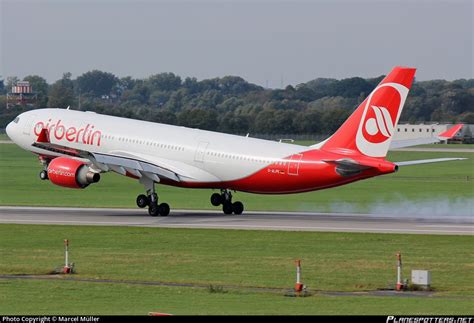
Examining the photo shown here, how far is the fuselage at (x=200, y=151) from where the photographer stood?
2408 inches

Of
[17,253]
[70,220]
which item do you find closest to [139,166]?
[70,220]

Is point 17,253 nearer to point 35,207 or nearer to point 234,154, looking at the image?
point 234,154

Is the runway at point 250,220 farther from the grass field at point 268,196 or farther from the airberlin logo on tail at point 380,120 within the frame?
the grass field at point 268,196

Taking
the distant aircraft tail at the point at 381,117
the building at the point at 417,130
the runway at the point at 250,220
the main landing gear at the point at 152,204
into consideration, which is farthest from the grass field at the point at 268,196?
the building at the point at 417,130

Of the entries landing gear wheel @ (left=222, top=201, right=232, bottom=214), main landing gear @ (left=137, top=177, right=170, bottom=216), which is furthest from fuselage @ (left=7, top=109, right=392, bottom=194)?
landing gear wheel @ (left=222, top=201, right=232, bottom=214)

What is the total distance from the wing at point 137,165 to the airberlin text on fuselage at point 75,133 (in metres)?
1.77

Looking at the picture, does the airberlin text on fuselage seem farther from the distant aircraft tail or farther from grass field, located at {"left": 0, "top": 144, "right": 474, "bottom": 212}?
the distant aircraft tail

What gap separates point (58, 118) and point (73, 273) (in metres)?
32.0

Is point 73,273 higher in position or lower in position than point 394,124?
lower

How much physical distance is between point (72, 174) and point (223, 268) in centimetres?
2439

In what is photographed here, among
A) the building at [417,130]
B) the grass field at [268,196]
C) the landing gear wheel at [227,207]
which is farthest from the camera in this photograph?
the building at [417,130]

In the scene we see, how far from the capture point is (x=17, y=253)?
153 ft

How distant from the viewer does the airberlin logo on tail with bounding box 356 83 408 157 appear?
58.8 m

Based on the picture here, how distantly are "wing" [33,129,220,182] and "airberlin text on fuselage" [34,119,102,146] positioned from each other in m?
1.77
